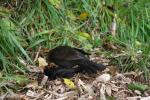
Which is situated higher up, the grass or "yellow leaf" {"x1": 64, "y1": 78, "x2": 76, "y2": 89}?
the grass

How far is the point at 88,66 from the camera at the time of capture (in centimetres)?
450

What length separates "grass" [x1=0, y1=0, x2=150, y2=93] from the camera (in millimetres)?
4645

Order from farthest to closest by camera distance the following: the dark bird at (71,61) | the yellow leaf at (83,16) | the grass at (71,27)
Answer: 1. the yellow leaf at (83,16)
2. the grass at (71,27)
3. the dark bird at (71,61)

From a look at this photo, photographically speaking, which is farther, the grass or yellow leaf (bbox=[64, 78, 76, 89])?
the grass

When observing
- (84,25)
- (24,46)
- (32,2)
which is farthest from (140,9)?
(24,46)

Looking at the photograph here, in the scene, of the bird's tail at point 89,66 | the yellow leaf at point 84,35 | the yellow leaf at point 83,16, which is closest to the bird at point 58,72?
the bird's tail at point 89,66

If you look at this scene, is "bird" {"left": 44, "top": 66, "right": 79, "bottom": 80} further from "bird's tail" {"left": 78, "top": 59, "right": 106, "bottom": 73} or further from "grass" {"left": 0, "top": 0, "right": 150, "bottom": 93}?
"grass" {"left": 0, "top": 0, "right": 150, "bottom": 93}

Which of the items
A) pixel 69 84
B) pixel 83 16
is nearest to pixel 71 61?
pixel 69 84

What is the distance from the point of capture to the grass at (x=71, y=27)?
464 cm

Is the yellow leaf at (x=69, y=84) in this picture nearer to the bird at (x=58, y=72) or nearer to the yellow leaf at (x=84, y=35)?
the bird at (x=58, y=72)

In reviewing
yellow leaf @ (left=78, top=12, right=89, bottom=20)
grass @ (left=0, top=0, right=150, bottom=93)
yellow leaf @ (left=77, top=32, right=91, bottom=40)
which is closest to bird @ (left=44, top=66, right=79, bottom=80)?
grass @ (left=0, top=0, right=150, bottom=93)

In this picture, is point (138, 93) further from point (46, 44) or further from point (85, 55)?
point (46, 44)

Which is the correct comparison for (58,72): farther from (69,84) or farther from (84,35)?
(84,35)

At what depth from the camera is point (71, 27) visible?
5.33 meters
